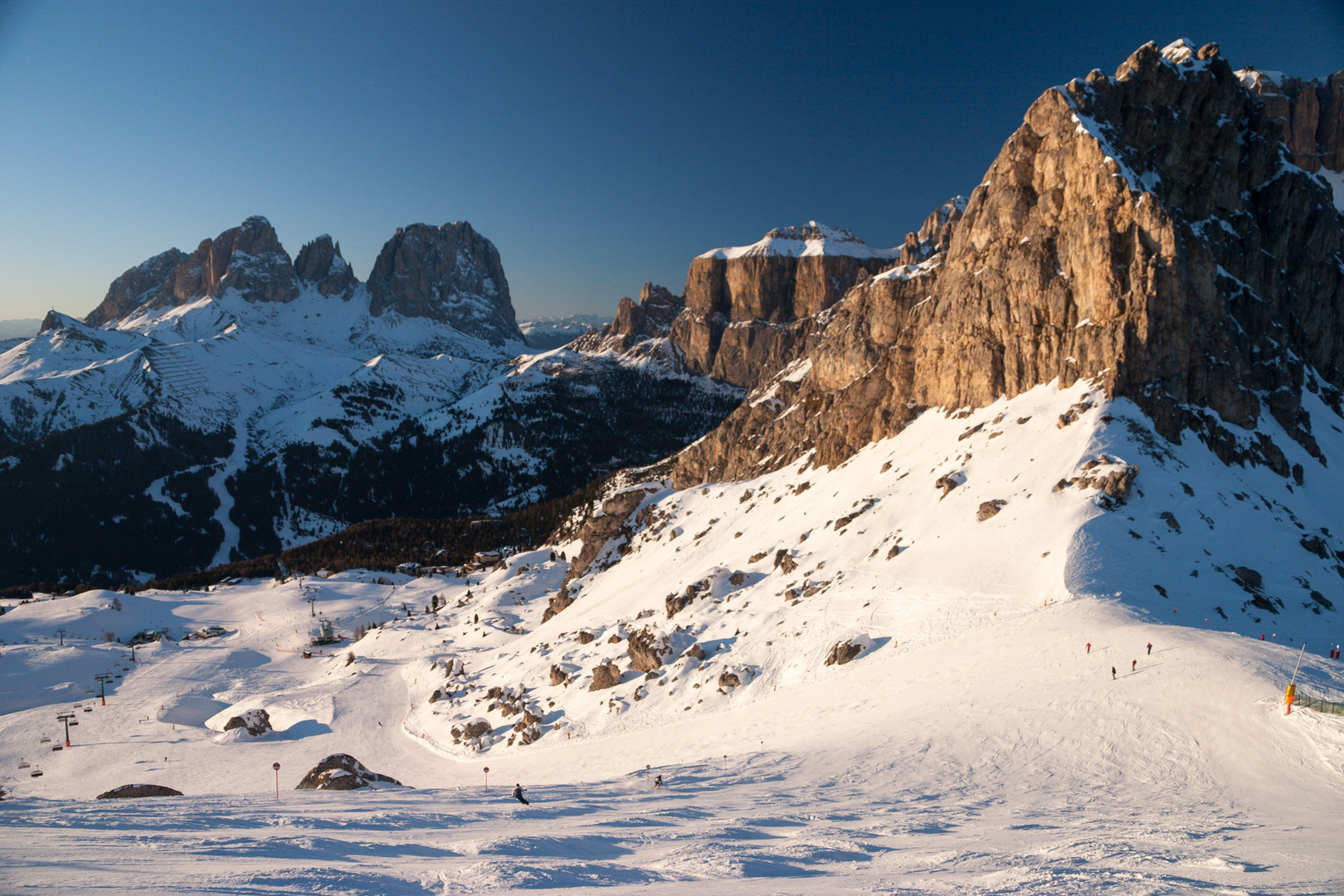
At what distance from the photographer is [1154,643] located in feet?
109

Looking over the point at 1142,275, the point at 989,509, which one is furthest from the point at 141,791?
the point at 1142,275

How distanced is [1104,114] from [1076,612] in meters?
59.8

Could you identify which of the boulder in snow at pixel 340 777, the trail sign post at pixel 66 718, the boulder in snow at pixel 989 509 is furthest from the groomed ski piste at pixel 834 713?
the boulder in snow at pixel 340 777

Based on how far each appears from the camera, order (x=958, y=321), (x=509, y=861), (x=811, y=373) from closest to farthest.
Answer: (x=509, y=861) → (x=958, y=321) → (x=811, y=373)

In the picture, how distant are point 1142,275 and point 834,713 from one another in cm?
4887

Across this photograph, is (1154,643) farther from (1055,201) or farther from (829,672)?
(1055,201)

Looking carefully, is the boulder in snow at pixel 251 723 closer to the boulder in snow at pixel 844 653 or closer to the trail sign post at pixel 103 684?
the trail sign post at pixel 103 684

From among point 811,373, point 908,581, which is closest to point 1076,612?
point 908,581

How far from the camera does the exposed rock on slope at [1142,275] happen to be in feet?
193

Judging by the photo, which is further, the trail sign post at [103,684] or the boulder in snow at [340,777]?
the trail sign post at [103,684]

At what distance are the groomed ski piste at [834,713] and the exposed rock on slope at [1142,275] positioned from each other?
190 inches

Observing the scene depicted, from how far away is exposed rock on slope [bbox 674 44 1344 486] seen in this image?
5894 centimetres

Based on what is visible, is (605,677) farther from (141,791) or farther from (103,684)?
(103,684)

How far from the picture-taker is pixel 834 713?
38.1 metres
